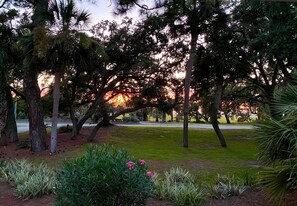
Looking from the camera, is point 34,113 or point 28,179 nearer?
point 28,179

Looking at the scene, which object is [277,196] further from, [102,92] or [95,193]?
[102,92]

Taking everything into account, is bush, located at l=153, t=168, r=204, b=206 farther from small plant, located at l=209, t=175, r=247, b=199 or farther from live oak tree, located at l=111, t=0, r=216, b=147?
live oak tree, located at l=111, t=0, r=216, b=147

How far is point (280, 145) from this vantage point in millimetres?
5719

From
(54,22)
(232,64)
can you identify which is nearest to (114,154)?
(54,22)

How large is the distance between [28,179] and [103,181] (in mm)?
3835

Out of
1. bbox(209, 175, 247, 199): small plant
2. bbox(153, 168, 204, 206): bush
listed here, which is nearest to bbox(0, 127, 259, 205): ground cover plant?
bbox(153, 168, 204, 206): bush

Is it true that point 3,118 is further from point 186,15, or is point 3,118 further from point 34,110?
point 186,15

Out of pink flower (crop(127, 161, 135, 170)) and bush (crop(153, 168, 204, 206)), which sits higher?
pink flower (crop(127, 161, 135, 170))

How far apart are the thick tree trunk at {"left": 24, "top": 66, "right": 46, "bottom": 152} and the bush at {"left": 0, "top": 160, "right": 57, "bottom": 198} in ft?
16.1

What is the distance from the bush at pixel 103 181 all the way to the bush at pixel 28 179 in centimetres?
237

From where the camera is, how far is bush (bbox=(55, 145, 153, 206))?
4.30 meters

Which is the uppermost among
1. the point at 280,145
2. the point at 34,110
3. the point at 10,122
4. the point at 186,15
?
the point at 186,15

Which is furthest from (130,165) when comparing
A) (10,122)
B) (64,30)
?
(10,122)

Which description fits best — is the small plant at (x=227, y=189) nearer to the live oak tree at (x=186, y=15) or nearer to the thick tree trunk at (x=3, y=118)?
the live oak tree at (x=186, y=15)
